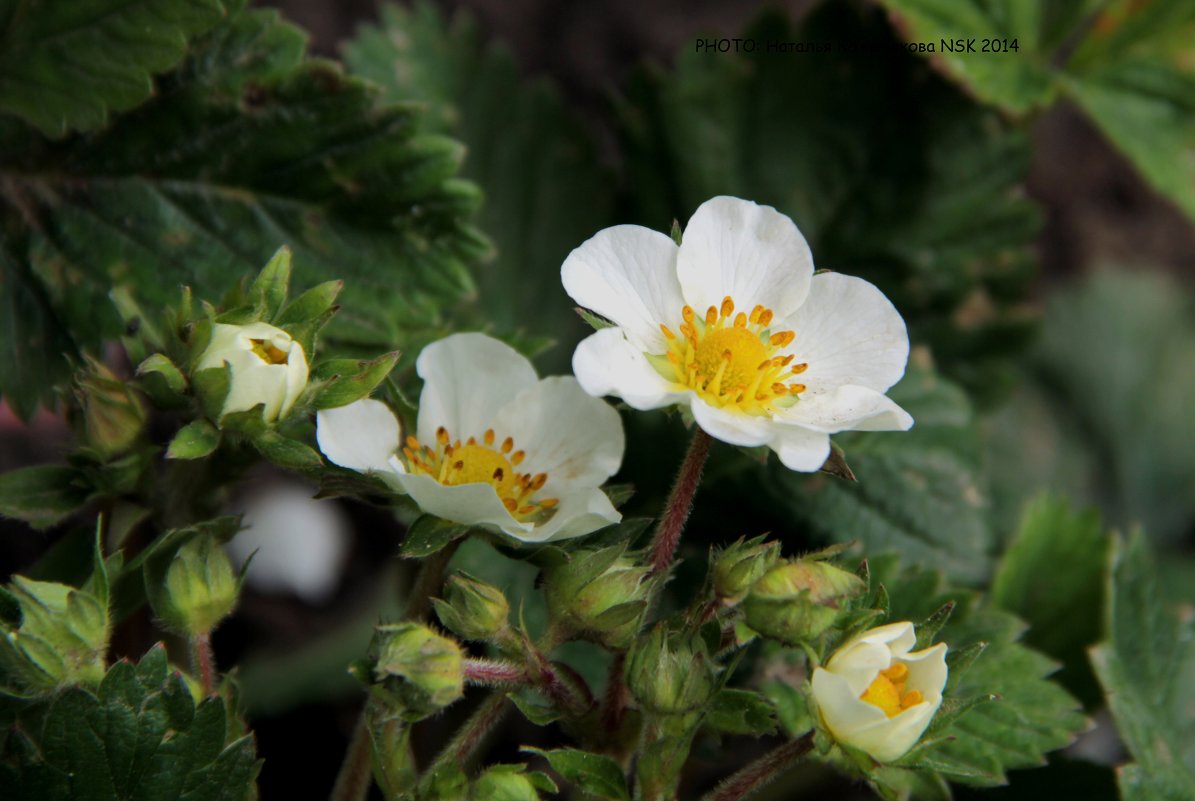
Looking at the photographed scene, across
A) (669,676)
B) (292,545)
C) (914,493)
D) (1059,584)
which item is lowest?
(292,545)

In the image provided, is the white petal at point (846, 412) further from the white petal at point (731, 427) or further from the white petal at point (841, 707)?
the white petal at point (841, 707)

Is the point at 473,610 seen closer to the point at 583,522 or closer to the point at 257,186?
the point at 583,522

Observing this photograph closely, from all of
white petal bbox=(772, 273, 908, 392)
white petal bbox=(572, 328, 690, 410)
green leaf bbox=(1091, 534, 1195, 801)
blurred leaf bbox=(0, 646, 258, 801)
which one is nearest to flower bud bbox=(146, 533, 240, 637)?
blurred leaf bbox=(0, 646, 258, 801)

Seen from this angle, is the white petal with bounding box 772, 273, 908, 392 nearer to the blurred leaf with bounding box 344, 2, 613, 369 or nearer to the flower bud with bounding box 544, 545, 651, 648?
the flower bud with bounding box 544, 545, 651, 648

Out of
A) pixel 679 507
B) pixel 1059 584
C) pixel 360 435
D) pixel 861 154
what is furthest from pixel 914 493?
pixel 360 435

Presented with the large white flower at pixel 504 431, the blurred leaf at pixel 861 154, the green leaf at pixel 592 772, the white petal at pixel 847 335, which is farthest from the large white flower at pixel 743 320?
the blurred leaf at pixel 861 154

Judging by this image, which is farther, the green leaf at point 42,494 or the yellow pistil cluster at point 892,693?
the green leaf at point 42,494

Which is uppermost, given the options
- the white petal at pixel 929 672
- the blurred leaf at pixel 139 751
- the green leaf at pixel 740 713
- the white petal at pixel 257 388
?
the white petal at pixel 257 388
